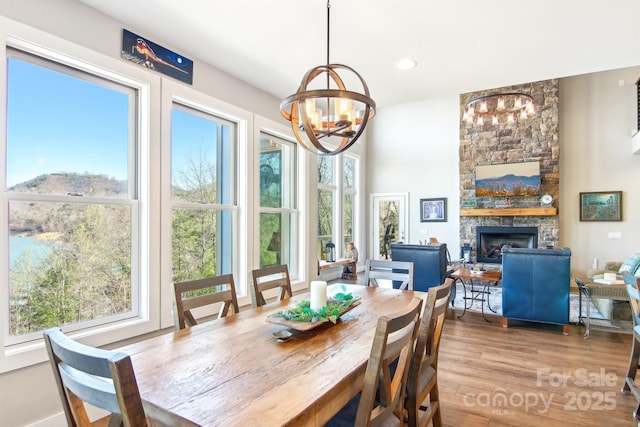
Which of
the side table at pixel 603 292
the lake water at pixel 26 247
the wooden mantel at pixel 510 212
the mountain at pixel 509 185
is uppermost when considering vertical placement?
the mountain at pixel 509 185

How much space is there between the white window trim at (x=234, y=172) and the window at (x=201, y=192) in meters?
0.07

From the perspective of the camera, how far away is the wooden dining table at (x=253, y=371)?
106 cm

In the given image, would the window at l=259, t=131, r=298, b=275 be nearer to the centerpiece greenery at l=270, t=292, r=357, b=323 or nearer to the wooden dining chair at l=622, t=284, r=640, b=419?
the centerpiece greenery at l=270, t=292, r=357, b=323

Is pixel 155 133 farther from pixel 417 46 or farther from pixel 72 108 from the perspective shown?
pixel 417 46

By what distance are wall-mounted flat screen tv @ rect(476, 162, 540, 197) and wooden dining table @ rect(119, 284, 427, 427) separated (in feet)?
21.3

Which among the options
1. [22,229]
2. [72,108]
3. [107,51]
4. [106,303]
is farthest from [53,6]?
[106,303]

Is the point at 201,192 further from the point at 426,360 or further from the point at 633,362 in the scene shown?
the point at 633,362

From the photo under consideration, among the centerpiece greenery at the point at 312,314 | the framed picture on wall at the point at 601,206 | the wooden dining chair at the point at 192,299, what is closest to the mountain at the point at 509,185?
the framed picture on wall at the point at 601,206

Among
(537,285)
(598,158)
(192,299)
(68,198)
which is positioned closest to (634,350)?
(537,285)

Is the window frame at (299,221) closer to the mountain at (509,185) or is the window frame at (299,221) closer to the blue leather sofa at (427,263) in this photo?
the blue leather sofa at (427,263)

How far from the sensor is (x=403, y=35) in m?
2.65

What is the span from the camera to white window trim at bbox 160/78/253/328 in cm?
284

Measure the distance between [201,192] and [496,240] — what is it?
21.6 ft

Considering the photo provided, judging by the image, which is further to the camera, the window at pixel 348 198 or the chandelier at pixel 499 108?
the window at pixel 348 198
